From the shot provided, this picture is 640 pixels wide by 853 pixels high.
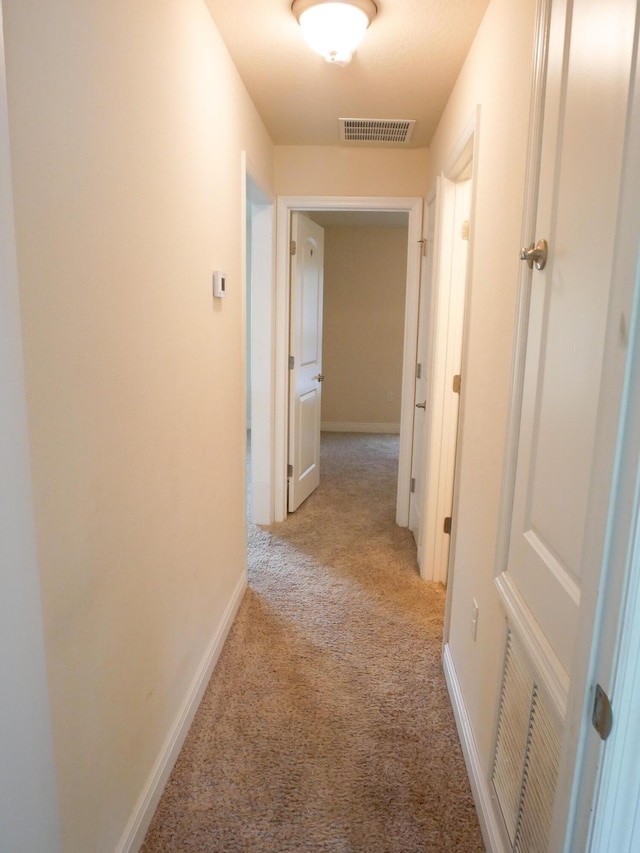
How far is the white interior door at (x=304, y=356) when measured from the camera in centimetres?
353

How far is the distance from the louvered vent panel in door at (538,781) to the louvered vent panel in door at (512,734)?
1.3 inches

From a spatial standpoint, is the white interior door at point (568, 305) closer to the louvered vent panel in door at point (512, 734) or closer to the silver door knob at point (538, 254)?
the silver door knob at point (538, 254)

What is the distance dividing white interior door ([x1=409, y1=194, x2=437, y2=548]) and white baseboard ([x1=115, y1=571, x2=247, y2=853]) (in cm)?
132

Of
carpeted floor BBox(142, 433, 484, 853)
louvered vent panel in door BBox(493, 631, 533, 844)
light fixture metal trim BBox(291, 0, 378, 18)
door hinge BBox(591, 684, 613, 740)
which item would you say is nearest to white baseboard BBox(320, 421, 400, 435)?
carpeted floor BBox(142, 433, 484, 853)

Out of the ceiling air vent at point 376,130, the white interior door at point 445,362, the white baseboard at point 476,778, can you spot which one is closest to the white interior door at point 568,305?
the white baseboard at point 476,778

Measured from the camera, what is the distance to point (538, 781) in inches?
41.9

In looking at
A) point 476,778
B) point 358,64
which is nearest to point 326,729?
point 476,778

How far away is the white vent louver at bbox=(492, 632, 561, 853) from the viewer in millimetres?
1013

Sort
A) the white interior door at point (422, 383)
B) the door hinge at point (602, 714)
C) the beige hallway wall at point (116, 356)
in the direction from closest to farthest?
the door hinge at point (602, 714), the beige hallway wall at point (116, 356), the white interior door at point (422, 383)

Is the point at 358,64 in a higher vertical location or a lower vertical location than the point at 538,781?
higher

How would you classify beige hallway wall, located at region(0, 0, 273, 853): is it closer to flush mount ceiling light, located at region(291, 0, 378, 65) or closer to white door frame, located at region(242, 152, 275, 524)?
flush mount ceiling light, located at region(291, 0, 378, 65)

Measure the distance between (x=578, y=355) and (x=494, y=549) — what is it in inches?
29.3

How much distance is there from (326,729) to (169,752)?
522 millimetres

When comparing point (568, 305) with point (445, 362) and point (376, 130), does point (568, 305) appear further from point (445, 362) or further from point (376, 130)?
point (376, 130)
